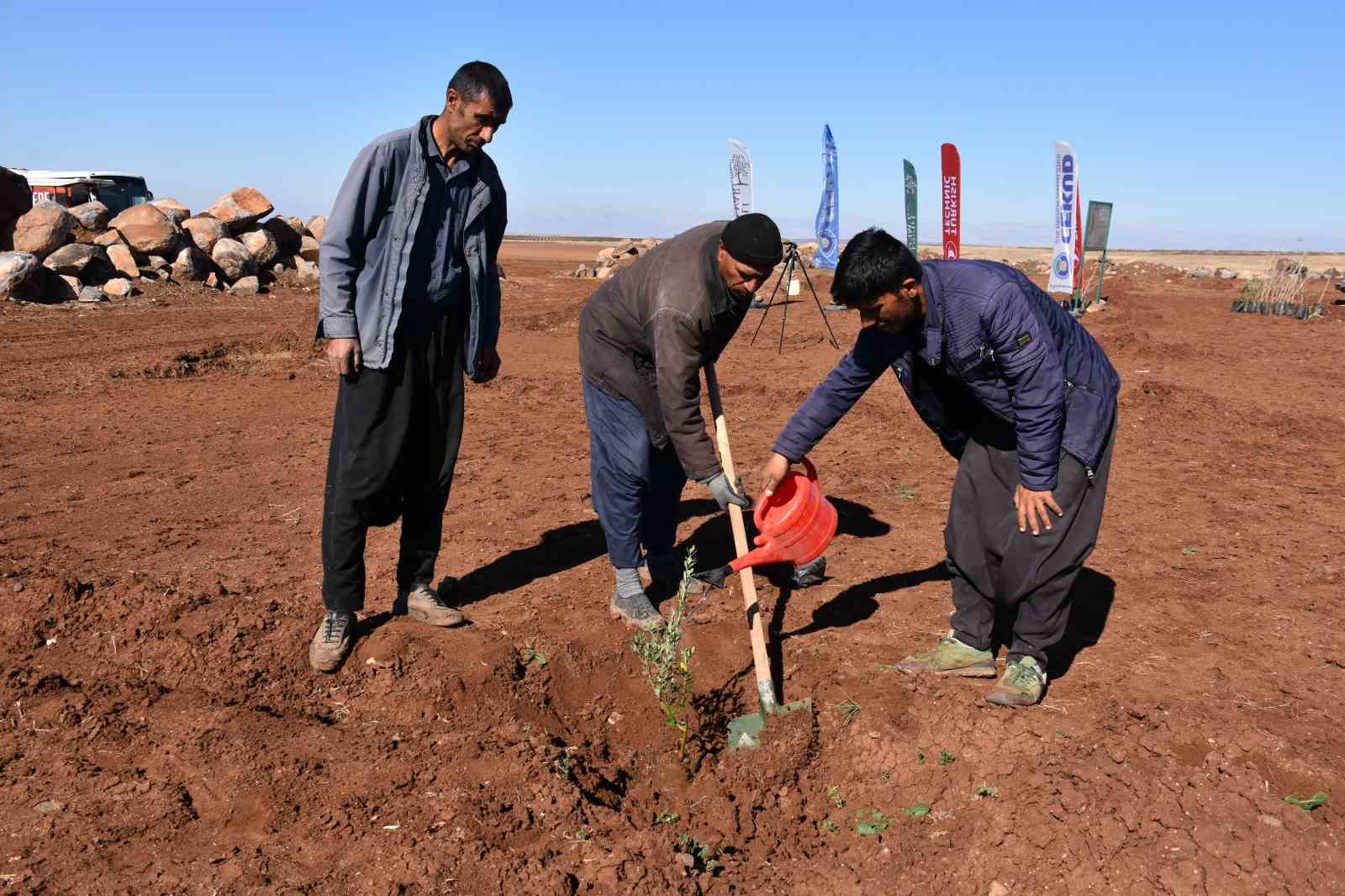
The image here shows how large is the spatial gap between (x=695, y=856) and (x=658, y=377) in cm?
153

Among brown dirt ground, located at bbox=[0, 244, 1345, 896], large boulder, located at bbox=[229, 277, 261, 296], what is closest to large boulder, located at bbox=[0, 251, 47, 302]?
large boulder, located at bbox=[229, 277, 261, 296]

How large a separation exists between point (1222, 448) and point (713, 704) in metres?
5.38

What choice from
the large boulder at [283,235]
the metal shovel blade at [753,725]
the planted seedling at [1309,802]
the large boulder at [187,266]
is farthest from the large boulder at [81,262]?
the planted seedling at [1309,802]

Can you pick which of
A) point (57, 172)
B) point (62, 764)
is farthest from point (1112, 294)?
point (57, 172)

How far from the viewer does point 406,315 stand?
3660mm

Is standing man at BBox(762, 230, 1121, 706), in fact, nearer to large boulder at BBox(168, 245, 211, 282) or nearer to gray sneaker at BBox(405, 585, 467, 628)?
gray sneaker at BBox(405, 585, 467, 628)

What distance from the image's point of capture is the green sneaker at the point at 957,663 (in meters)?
3.74

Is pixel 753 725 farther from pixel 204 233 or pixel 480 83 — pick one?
pixel 204 233

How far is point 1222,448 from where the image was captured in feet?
24.5

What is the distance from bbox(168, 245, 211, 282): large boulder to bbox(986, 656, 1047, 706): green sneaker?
16.3 m

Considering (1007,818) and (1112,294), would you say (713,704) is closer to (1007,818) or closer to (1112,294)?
(1007,818)

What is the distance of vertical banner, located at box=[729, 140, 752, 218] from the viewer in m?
17.0

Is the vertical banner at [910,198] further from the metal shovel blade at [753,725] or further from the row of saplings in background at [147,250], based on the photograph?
the metal shovel blade at [753,725]

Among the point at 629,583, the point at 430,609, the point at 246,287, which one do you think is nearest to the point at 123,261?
the point at 246,287
